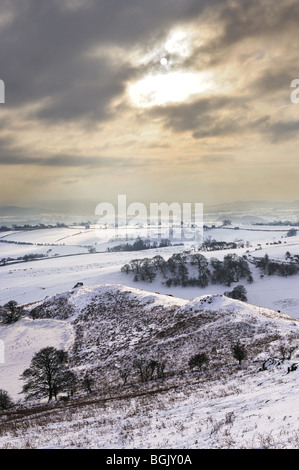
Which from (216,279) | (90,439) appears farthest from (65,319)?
(216,279)

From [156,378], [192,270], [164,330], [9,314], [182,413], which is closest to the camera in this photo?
[182,413]

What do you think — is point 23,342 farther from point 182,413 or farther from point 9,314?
point 182,413

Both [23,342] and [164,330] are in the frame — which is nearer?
[164,330]

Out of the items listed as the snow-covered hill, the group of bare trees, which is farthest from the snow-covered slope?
the group of bare trees

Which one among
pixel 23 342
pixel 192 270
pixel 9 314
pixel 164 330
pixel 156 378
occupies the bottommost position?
pixel 23 342

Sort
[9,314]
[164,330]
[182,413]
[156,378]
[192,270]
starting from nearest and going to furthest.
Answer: [182,413]
[156,378]
[164,330]
[9,314]
[192,270]

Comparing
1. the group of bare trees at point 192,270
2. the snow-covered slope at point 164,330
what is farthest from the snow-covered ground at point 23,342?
the group of bare trees at point 192,270

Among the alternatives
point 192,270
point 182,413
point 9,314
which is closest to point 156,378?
point 182,413

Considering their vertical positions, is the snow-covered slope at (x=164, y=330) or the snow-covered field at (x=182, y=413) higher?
the snow-covered field at (x=182, y=413)

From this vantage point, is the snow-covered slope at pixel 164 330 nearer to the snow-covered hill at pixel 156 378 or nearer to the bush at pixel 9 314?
the snow-covered hill at pixel 156 378

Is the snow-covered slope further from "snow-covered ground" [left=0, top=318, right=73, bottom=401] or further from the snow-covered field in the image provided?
"snow-covered ground" [left=0, top=318, right=73, bottom=401]

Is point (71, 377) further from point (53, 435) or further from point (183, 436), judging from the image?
point (183, 436)
